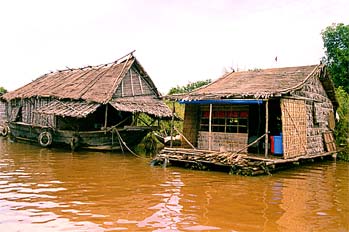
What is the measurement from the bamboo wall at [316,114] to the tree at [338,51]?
27.1 ft

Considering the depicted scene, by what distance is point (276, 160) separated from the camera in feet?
33.2

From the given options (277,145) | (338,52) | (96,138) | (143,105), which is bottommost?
(96,138)

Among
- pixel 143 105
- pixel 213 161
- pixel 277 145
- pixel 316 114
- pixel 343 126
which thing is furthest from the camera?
pixel 143 105

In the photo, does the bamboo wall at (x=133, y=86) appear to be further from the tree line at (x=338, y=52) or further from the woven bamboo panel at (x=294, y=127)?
the tree line at (x=338, y=52)

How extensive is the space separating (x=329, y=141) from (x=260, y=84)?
14.0ft

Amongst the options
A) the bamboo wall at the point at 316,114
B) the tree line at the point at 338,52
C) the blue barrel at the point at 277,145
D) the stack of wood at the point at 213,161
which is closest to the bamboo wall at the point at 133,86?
the stack of wood at the point at 213,161

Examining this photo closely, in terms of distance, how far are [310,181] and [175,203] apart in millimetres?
4580

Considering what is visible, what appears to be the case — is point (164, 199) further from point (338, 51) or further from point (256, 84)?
point (338, 51)

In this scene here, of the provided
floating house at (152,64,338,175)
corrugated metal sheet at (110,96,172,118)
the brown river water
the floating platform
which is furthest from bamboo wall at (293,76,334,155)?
corrugated metal sheet at (110,96,172,118)

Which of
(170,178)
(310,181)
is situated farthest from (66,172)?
(310,181)

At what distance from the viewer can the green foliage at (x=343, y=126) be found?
1477 centimetres

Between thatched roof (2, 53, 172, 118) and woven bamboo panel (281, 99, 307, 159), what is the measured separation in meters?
7.26

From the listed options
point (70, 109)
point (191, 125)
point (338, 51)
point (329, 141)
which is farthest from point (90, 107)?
point (338, 51)

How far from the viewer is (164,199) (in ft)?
24.6
